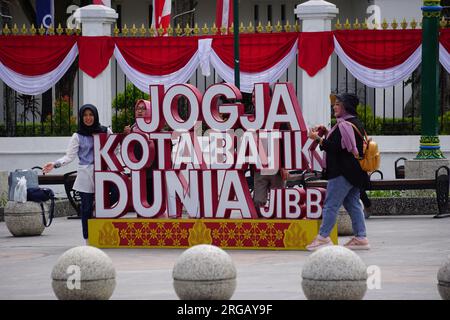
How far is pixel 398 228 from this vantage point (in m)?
19.0

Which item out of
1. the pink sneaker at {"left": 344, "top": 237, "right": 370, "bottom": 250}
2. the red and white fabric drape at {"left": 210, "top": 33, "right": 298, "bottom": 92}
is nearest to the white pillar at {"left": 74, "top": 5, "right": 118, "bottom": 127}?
the red and white fabric drape at {"left": 210, "top": 33, "right": 298, "bottom": 92}

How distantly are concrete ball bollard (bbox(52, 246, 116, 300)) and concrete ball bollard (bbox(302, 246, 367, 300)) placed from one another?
1816 millimetres

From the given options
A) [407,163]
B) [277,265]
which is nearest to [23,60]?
[407,163]

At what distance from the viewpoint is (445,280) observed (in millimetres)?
10352

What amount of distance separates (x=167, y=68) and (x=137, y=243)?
29.1 feet

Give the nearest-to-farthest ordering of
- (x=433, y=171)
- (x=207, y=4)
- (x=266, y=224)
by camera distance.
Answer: (x=266, y=224) → (x=433, y=171) → (x=207, y=4)

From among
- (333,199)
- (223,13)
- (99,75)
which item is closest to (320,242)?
(333,199)

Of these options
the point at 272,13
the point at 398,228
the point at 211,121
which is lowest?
the point at 398,228

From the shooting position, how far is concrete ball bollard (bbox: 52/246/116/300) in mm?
10898

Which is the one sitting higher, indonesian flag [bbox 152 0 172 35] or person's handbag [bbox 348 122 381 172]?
indonesian flag [bbox 152 0 172 35]

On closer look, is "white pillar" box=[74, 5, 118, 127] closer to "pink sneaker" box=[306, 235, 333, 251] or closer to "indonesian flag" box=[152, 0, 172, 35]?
"indonesian flag" box=[152, 0, 172, 35]

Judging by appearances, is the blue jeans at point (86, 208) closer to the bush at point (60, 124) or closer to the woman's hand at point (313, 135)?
the woman's hand at point (313, 135)

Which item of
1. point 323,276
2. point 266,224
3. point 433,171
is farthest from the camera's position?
point 433,171
